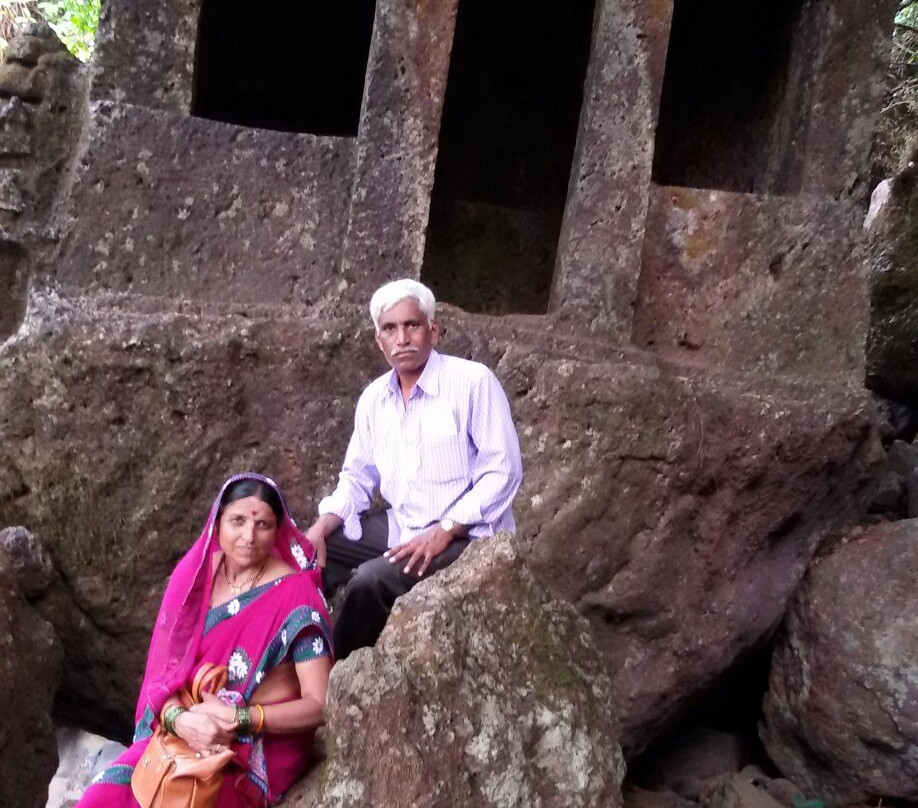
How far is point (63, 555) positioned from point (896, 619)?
313 cm

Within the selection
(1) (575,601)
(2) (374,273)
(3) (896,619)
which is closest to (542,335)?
(2) (374,273)

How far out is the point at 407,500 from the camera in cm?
250

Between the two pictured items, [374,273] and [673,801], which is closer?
[374,273]

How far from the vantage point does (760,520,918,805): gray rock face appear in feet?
11.3

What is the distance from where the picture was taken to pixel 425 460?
2.45m

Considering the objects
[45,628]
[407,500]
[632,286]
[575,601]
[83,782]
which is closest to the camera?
[407,500]

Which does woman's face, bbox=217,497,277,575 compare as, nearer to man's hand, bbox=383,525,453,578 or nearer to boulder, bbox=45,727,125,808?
man's hand, bbox=383,525,453,578

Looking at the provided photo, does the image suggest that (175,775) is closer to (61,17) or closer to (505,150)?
(505,150)

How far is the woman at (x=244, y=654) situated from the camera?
1.95 m

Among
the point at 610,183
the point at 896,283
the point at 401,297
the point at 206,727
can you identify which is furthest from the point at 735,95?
the point at 206,727

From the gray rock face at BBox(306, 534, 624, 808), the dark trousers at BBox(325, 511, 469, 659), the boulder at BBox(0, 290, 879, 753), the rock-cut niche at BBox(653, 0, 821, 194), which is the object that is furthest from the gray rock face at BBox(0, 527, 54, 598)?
the rock-cut niche at BBox(653, 0, 821, 194)

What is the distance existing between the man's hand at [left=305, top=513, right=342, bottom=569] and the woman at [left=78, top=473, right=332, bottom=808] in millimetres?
289

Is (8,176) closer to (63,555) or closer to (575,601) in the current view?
(63,555)

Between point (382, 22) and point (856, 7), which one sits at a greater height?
point (856, 7)
